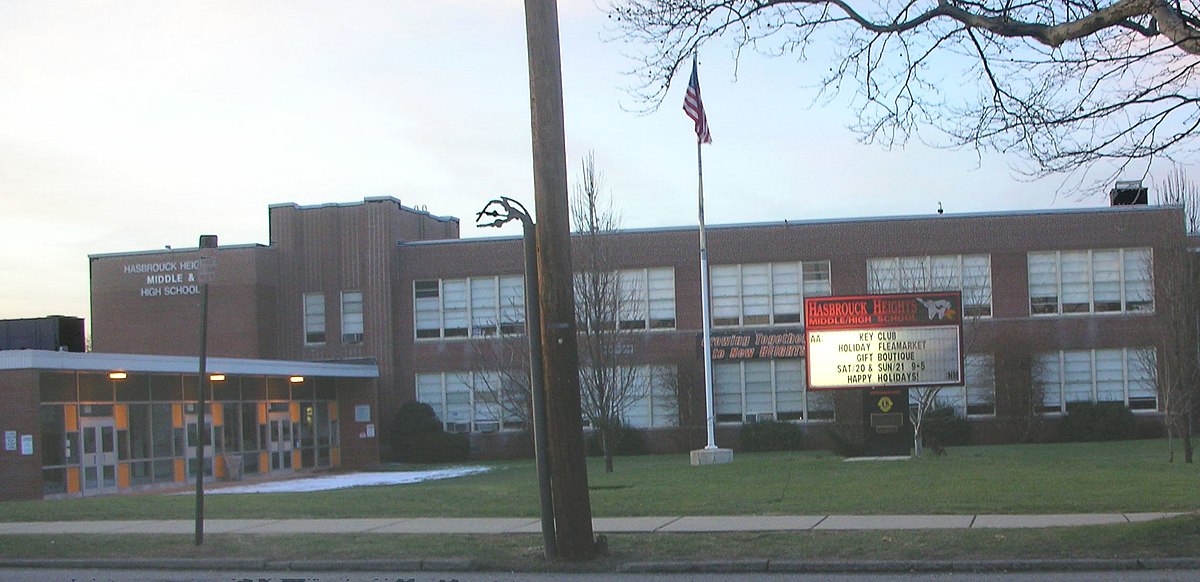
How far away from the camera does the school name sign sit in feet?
87.5

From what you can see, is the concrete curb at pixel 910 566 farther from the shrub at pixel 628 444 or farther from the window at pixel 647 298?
the shrub at pixel 628 444

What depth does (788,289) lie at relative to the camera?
154 ft

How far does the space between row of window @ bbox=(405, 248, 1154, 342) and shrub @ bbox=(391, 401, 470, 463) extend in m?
3.23

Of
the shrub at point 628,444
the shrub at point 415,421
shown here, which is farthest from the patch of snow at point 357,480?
the shrub at point 628,444

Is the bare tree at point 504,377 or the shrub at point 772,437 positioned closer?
the bare tree at point 504,377

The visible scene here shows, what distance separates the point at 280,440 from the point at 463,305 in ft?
29.3

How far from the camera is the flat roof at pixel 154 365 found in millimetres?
30641

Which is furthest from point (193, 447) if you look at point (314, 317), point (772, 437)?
point (772, 437)

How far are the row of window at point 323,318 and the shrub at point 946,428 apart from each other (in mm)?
21582

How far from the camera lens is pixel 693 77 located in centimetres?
3212

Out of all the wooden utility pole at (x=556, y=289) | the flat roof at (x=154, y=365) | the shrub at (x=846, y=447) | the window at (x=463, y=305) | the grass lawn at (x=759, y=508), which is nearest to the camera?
the wooden utility pole at (x=556, y=289)

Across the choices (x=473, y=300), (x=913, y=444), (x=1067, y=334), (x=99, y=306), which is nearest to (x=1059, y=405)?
(x=1067, y=334)

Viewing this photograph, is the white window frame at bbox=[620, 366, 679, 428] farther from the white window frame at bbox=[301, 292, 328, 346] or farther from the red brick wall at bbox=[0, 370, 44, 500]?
the red brick wall at bbox=[0, 370, 44, 500]

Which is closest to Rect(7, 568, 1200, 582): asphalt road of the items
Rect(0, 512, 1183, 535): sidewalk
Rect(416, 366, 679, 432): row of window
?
Rect(0, 512, 1183, 535): sidewalk
